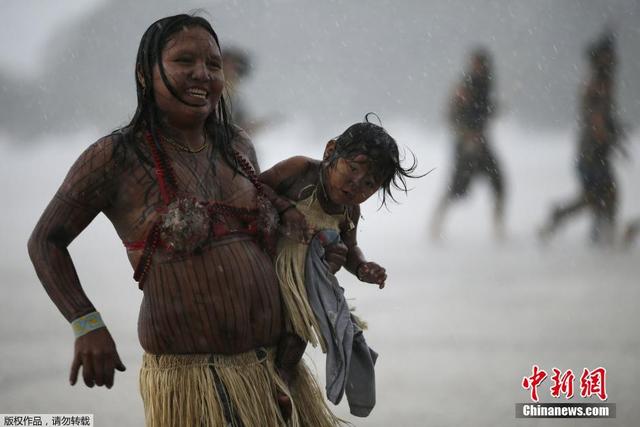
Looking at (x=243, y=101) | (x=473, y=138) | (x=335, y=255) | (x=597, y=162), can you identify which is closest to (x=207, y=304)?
(x=335, y=255)

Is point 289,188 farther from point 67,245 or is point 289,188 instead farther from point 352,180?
point 67,245

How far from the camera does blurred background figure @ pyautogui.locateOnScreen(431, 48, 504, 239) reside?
16.0 ft

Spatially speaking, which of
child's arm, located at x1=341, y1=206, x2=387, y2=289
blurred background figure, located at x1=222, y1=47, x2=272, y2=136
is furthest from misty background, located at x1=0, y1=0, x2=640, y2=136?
child's arm, located at x1=341, y1=206, x2=387, y2=289

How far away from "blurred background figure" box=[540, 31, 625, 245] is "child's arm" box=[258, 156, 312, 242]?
3.01m

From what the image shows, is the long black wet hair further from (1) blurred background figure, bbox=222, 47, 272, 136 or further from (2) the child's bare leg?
(1) blurred background figure, bbox=222, 47, 272, 136

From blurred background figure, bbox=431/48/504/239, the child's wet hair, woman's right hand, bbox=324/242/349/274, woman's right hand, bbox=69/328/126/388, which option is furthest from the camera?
blurred background figure, bbox=431/48/504/239

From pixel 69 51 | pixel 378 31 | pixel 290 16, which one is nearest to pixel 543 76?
pixel 378 31

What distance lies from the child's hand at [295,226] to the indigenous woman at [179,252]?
4cm

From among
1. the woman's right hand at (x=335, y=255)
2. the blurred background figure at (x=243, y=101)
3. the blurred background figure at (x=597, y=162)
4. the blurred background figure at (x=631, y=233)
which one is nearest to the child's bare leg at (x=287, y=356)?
the woman's right hand at (x=335, y=255)

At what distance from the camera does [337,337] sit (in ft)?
6.81

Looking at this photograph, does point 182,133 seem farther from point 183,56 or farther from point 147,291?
point 147,291

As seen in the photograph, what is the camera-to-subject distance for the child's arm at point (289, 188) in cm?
211

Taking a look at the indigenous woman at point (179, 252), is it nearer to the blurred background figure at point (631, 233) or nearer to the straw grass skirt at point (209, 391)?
the straw grass skirt at point (209, 391)

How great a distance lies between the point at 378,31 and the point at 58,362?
2.25 meters
